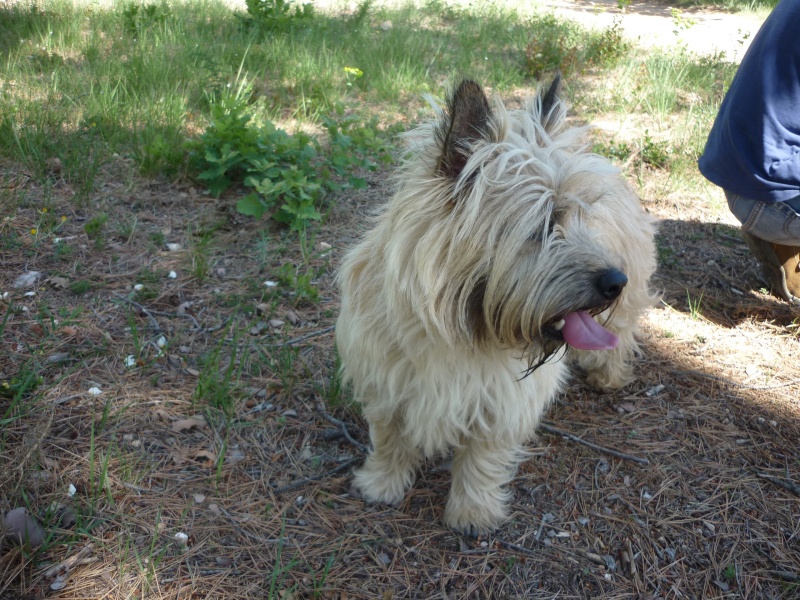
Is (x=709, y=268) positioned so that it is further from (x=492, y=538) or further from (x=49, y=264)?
(x=49, y=264)

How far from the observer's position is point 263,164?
12.5 feet

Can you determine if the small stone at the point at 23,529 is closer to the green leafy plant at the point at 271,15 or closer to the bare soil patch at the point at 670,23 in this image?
the green leafy plant at the point at 271,15

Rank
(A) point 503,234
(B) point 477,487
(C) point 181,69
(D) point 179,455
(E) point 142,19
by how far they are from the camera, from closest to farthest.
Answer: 1. (A) point 503,234
2. (B) point 477,487
3. (D) point 179,455
4. (C) point 181,69
5. (E) point 142,19

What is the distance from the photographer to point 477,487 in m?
2.37

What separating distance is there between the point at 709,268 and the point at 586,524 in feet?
7.85

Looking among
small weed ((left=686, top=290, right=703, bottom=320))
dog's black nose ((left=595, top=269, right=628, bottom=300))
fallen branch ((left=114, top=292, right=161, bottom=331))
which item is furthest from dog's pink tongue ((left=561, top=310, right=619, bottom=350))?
fallen branch ((left=114, top=292, right=161, bottom=331))

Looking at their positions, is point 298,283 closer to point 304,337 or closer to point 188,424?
point 304,337

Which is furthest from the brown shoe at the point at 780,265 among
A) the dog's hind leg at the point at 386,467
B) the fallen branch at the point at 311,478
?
the fallen branch at the point at 311,478

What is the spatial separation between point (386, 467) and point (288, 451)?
449mm

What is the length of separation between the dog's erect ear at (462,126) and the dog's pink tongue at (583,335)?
1.97 feet

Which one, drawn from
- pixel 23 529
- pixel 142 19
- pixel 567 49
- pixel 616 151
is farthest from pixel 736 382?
pixel 142 19

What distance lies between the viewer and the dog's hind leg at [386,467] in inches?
96.5

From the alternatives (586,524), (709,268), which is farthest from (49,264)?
(709,268)

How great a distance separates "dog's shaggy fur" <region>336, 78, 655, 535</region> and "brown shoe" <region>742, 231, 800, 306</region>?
1998mm
